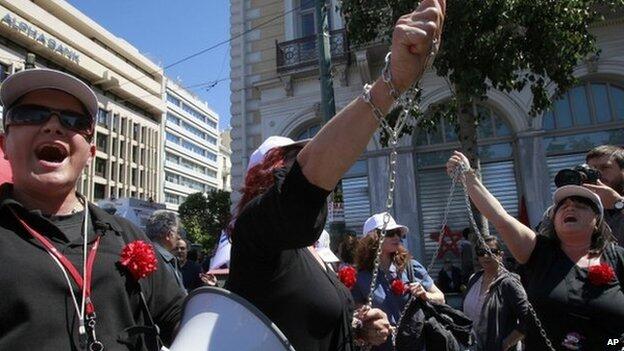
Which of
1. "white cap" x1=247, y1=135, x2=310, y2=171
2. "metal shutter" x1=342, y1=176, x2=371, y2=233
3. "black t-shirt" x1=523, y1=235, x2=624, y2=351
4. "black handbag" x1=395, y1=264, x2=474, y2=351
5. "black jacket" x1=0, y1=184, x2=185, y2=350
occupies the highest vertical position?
"metal shutter" x1=342, y1=176, x2=371, y2=233

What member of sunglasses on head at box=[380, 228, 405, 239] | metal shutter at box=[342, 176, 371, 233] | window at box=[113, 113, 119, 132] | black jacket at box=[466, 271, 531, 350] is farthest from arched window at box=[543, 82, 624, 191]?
window at box=[113, 113, 119, 132]

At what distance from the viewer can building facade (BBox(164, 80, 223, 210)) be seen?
80.9 metres

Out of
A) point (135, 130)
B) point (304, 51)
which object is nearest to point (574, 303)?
point (304, 51)

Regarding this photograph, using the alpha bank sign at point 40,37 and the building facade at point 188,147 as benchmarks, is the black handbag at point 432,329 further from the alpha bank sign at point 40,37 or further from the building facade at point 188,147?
the building facade at point 188,147

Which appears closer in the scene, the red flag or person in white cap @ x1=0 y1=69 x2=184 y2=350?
person in white cap @ x1=0 y1=69 x2=184 y2=350

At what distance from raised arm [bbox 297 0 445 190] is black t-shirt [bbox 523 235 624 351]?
6.32ft

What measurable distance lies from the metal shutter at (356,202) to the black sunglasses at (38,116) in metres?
11.7

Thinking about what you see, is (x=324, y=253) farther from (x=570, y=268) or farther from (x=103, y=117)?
(x=103, y=117)

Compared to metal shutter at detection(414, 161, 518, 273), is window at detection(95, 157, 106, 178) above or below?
above

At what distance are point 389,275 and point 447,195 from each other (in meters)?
8.95

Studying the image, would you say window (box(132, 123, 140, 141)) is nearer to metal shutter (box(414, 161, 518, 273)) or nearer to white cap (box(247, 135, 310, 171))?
metal shutter (box(414, 161, 518, 273))

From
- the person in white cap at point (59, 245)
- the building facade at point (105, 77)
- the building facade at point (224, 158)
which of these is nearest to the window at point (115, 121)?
the building facade at point (105, 77)

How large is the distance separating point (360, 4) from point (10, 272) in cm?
800

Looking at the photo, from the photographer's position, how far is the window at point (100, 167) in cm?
5909
